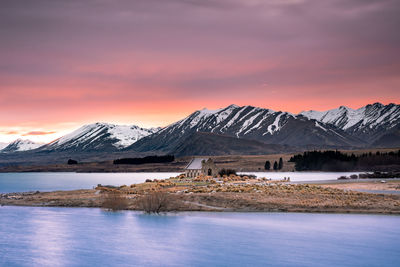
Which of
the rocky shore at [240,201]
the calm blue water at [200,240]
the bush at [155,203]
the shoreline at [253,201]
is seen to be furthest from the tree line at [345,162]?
the calm blue water at [200,240]

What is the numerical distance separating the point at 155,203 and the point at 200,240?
54.0ft

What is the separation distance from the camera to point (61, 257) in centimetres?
3409

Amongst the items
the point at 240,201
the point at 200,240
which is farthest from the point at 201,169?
the point at 200,240

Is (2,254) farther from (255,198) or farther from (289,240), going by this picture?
(255,198)

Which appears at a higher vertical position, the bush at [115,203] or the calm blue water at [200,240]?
the bush at [115,203]

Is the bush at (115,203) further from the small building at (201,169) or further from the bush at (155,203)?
the small building at (201,169)

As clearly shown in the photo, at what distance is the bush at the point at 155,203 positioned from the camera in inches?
2165

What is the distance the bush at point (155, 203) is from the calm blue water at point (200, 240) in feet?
6.13

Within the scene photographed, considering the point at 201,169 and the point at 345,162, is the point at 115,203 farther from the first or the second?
the point at 345,162

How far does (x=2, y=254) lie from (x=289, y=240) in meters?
22.1

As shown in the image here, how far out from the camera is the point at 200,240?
39.6 meters

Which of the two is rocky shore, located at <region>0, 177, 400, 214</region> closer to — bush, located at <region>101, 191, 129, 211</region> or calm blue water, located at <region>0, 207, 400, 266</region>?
bush, located at <region>101, 191, 129, 211</region>

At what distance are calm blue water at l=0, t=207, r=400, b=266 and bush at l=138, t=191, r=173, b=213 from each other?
1.87m

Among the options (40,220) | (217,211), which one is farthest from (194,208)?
(40,220)
